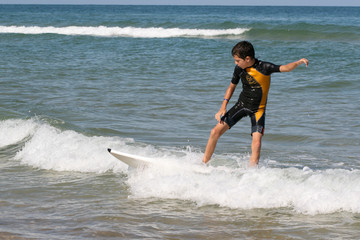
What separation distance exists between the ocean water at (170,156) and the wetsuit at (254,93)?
25.4 inches

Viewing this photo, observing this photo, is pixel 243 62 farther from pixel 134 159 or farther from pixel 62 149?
pixel 62 149

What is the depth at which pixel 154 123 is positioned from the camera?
957cm

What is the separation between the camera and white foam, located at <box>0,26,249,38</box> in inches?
1358

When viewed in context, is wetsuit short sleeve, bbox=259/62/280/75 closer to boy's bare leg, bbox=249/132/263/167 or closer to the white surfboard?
boy's bare leg, bbox=249/132/263/167

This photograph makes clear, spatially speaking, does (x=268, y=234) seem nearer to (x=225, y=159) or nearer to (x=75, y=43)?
(x=225, y=159)

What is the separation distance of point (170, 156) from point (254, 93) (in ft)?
5.83

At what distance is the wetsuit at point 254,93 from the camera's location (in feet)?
18.7

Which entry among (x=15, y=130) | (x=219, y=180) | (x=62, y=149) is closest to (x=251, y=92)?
(x=219, y=180)

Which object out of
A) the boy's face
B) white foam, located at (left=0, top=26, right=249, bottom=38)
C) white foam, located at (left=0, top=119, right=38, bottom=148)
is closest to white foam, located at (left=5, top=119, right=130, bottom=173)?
white foam, located at (left=0, top=119, right=38, bottom=148)

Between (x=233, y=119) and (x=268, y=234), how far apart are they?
175 cm

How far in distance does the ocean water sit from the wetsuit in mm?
644

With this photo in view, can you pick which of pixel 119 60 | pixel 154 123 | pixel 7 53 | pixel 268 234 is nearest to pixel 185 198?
pixel 268 234

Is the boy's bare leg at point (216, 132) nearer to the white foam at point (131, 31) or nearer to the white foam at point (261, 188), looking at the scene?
the white foam at point (261, 188)

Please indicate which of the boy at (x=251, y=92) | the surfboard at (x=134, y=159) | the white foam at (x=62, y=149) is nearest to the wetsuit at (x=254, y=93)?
the boy at (x=251, y=92)
